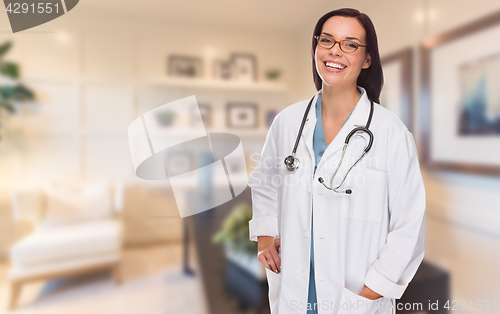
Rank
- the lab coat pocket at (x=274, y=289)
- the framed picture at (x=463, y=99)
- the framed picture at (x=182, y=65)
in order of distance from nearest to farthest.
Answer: the lab coat pocket at (x=274, y=289) → the framed picture at (x=463, y=99) → the framed picture at (x=182, y=65)

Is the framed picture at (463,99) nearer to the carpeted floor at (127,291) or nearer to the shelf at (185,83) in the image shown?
the shelf at (185,83)

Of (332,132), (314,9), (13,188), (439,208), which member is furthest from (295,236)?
(13,188)

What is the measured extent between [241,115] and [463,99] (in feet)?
2.77

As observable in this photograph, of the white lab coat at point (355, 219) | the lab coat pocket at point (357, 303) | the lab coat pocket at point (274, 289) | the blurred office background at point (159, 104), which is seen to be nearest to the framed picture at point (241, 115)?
the blurred office background at point (159, 104)

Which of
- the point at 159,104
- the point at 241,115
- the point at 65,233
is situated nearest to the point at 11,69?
the point at 159,104

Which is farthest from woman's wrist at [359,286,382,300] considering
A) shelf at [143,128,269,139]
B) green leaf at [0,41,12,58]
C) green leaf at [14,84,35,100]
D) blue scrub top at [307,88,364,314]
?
green leaf at [0,41,12,58]

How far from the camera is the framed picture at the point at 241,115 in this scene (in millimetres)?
1074

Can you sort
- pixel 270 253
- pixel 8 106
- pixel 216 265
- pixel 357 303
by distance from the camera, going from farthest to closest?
1. pixel 216 265
2. pixel 8 106
3. pixel 270 253
4. pixel 357 303

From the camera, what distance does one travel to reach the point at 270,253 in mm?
800

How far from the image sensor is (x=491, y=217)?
0.93m

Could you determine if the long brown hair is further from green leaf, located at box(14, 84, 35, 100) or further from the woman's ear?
green leaf, located at box(14, 84, 35, 100)

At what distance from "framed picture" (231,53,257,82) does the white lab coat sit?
0.41 metres

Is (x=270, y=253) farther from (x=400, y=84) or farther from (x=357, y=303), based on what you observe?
(x=400, y=84)

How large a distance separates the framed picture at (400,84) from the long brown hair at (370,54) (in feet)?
1.41
